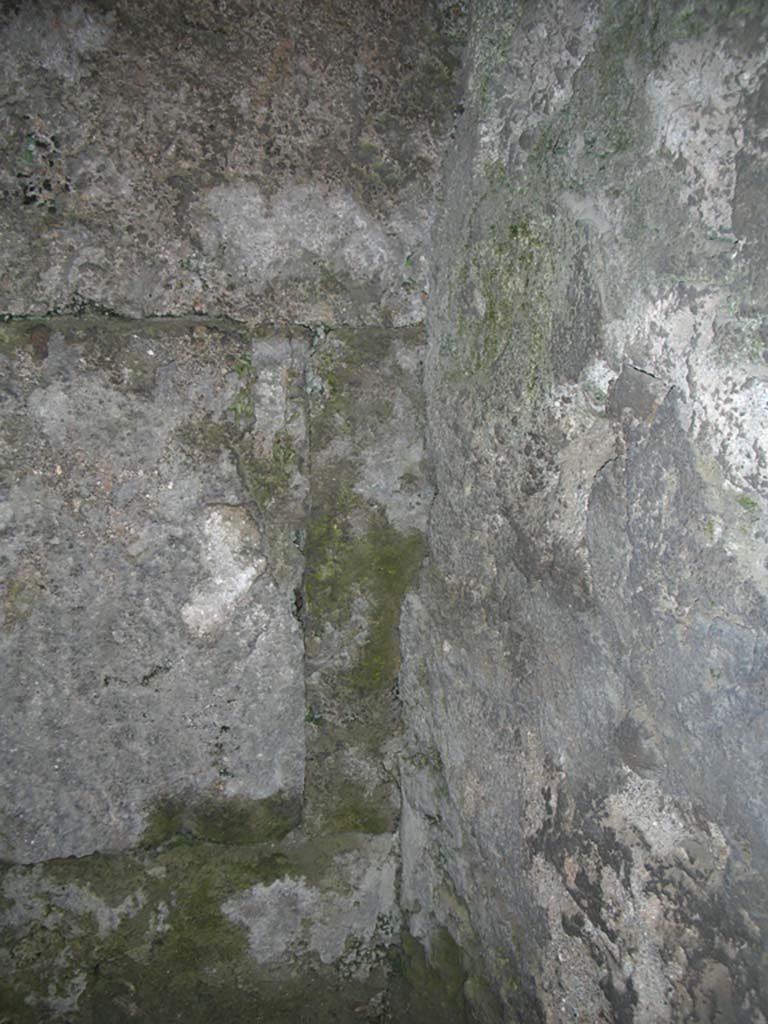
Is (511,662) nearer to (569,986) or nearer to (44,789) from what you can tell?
(569,986)

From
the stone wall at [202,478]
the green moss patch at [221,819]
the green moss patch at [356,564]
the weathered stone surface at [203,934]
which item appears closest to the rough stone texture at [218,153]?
the stone wall at [202,478]

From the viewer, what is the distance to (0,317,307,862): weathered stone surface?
1143 mm

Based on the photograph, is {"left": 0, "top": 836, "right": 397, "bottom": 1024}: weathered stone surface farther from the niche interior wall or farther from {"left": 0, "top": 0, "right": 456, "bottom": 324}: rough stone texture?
{"left": 0, "top": 0, "right": 456, "bottom": 324}: rough stone texture

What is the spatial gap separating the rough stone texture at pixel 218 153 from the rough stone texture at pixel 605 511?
0.35 ft

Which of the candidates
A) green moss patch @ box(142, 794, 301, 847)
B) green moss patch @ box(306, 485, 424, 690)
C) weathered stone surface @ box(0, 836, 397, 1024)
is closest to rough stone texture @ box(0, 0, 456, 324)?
green moss patch @ box(306, 485, 424, 690)

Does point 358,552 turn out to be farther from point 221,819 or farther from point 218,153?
point 218,153

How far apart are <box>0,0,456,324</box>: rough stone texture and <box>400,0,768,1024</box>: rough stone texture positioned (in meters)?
0.11

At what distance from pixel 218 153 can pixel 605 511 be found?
73 cm

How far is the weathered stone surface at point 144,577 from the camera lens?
1.14 m

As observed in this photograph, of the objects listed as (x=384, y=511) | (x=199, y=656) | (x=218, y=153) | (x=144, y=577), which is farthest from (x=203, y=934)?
(x=218, y=153)

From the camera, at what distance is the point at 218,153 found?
1.12 metres

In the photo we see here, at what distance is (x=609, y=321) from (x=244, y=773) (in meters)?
0.95

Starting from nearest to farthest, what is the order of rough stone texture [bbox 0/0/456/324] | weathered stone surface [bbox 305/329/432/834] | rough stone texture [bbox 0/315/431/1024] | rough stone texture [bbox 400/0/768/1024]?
1. rough stone texture [bbox 400/0/768/1024]
2. rough stone texture [bbox 0/0/456/324]
3. rough stone texture [bbox 0/315/431/1024]
4. weathered stone surface [bbox 305/329/432/834]

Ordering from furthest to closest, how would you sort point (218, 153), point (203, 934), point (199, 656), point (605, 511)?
1. point (203, 934)
2. point (199, 656)
3. point (218, 153)
4. point (605, 511)
